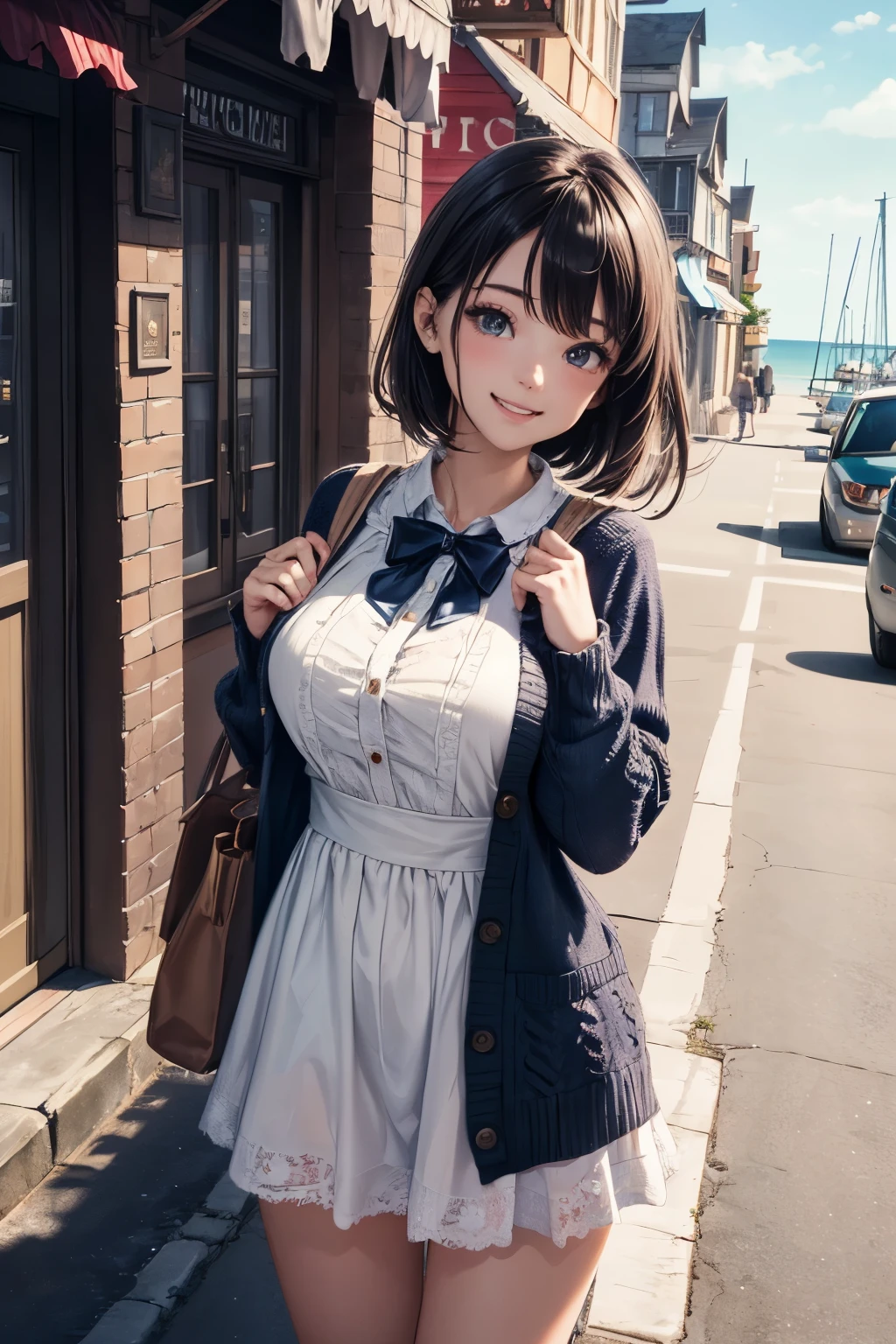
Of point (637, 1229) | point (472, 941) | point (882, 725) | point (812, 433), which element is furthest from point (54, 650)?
point (812, 433)

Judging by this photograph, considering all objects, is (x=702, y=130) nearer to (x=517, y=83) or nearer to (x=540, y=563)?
(x=517, y=83)

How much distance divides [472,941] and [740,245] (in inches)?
2740

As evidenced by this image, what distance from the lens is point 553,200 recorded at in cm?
194

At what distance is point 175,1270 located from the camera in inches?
129

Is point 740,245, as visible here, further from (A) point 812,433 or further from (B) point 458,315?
(B) point 458,315

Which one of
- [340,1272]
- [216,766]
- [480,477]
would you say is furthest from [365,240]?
[340,1272]

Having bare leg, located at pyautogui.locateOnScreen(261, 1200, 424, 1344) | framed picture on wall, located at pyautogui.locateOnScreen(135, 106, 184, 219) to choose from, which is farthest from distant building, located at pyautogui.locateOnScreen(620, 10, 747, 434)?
bare leg, located at pyautogui.locateOnScreen(261, 1200, 424, 1344)

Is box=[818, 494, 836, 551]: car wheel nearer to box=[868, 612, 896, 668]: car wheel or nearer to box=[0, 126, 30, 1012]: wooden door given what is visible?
box=[868, 612, 896, 668]: car wheel

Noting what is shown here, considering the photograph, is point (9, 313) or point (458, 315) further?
point (9, 313)

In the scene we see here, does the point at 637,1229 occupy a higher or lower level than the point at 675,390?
lower

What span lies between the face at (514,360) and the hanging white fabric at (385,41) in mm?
1952

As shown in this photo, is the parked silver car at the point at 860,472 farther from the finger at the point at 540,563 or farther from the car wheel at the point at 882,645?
the finger at the point at 540,563

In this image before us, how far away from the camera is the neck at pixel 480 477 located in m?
2.17

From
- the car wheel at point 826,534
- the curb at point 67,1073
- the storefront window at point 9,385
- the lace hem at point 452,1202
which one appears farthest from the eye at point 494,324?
the car wheel at point 826,534
